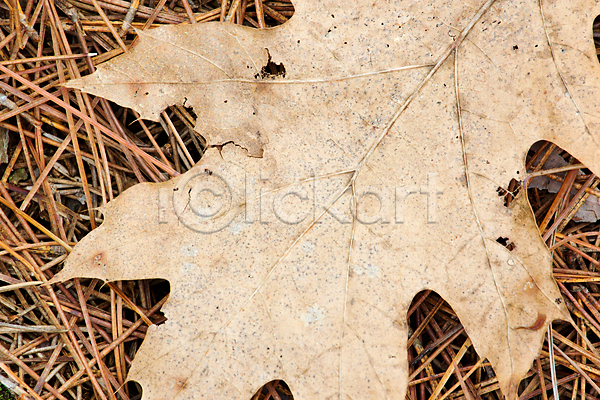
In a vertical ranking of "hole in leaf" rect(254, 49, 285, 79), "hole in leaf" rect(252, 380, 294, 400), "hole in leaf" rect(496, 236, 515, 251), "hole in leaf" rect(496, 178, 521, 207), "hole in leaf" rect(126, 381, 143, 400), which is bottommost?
"hole in leaf" rect(126, 381, 143, 400)

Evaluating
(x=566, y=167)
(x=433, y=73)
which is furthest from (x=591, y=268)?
(x=433, y=73)

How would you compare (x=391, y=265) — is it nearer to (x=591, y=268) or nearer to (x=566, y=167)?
(x=566, y=167)

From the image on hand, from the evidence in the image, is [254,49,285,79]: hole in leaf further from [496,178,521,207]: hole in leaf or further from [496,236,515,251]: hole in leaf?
[496,236,515,251]: hole in leaf

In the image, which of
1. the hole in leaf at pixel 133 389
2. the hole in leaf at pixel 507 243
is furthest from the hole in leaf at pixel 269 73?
the hole in leaf at pixel 133 389

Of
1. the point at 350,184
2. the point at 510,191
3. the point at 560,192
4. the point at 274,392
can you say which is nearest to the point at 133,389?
the point at 274,392

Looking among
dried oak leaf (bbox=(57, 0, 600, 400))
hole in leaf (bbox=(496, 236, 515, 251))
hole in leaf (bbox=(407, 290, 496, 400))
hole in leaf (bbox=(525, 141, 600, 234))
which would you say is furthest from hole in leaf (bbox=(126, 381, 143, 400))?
hole in leaf (bbox=(525, 141, 600, 234))

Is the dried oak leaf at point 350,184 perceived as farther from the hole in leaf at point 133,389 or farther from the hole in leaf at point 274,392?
the hole in leaf at point 133,389

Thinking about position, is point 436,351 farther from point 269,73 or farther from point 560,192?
Result: point 269,73
